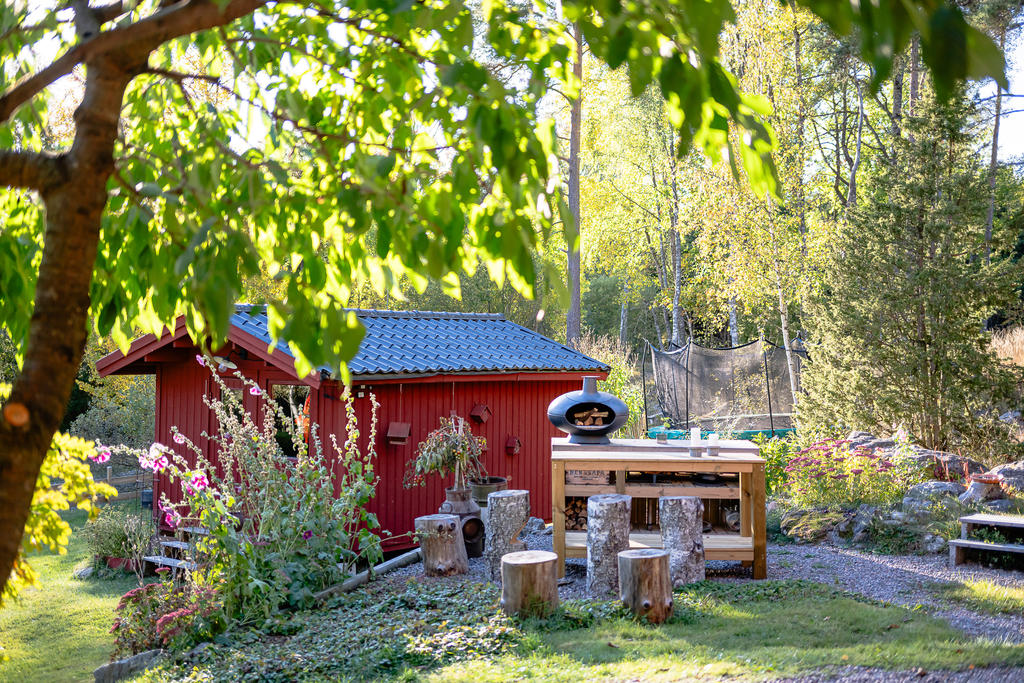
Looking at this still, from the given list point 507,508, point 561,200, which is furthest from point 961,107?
point 561,200

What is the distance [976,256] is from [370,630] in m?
10.0

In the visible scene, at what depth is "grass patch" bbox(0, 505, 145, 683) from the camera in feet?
22.2

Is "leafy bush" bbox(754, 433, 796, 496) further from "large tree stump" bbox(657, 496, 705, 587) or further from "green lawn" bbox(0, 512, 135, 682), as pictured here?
"green lawn" bbox(0, 512, 135, 682)

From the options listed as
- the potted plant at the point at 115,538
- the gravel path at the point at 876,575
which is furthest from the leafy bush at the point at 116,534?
the gravel path at the point at 876,575

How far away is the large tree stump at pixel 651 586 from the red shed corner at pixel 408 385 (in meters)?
3.68

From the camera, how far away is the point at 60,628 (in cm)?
791

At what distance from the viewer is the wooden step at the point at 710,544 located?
21.9 feet

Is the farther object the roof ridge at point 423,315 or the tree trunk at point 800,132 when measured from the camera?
the tree trunk at point 800,132

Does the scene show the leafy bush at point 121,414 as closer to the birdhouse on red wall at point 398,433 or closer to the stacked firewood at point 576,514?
the birdhouse on red wall at point 398,433

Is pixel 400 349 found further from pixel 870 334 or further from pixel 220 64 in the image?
pixel 220 64

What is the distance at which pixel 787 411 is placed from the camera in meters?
16.4

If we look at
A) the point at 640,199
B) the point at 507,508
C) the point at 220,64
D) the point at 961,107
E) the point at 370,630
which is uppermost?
the point at 640,199

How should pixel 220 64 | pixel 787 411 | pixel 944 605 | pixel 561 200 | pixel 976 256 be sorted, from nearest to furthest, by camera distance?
1. pixel 561 200
2. pixel 220 64
3. pixel 944 605
4. pixel 976 256
5. pixel 787 411

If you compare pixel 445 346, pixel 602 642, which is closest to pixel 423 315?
pixel 445 346
